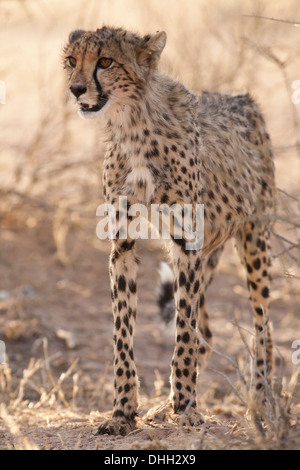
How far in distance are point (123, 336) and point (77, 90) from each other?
3.33ft

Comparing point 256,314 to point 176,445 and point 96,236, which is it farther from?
point 96,236

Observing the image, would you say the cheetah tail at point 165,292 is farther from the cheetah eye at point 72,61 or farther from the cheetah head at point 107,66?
the cheetah eye at point 72,61

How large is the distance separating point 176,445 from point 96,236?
3.58m

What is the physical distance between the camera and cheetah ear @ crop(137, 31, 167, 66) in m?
3.12

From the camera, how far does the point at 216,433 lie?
2.86 metres

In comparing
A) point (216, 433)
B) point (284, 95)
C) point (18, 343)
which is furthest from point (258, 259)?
point (284, 95)

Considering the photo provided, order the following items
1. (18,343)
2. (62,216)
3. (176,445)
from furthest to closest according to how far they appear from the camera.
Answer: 1. (62,216)
2. (18,343)
3. (176,445)

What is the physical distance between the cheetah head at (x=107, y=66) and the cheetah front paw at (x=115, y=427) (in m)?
1.20

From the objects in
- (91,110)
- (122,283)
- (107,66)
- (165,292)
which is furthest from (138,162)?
(165,292)

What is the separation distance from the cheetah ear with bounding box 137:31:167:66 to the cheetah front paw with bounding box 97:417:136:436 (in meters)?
1.44

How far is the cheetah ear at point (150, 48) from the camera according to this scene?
3.12 m

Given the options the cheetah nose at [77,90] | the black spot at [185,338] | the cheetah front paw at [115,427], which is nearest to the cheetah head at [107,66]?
the cheetah nose at [77,90]

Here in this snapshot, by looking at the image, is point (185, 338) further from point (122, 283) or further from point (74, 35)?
point (74, 35)

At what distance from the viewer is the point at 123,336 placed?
3.19 meters
